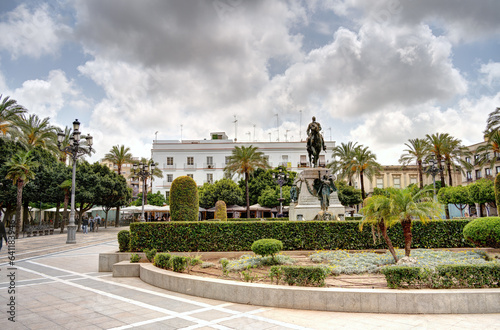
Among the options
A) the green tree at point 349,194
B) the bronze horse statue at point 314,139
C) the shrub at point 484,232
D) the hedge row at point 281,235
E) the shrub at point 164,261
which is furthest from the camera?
the green tree at point 349,194

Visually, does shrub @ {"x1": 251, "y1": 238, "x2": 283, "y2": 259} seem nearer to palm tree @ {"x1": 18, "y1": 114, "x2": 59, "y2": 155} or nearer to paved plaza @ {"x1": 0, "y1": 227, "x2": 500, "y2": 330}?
paved plaza @ {"x1": 0, "y1": 227, "x2": 500, "y2": 330}

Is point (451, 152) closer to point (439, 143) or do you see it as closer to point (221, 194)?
point (439, 143)

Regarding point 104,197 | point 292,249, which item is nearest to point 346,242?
point 292,249

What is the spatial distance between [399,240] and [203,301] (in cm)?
809

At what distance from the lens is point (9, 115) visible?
27.5 metres

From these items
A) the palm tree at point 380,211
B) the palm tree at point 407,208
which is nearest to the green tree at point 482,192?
the palm tree at point 407,208

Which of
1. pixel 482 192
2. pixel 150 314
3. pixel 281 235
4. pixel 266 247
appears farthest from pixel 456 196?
pixel 150 314

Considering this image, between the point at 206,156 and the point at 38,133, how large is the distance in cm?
3093

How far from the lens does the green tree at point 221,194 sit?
4509 centimetres

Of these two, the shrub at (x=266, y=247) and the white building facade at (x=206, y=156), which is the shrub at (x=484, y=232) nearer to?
the shrub at (x=266, y=247)

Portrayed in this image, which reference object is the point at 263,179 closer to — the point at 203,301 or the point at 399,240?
the point at 399,240

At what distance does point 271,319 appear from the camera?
6.11m

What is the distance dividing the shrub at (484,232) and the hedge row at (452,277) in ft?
17.0

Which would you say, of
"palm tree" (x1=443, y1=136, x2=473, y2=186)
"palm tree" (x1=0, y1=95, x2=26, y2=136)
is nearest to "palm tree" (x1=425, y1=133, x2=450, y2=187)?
"palm tree" (x1=443, y1=136, x2=473, y2=186)
